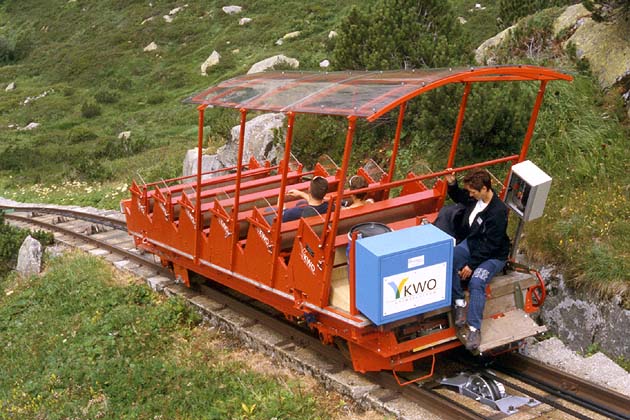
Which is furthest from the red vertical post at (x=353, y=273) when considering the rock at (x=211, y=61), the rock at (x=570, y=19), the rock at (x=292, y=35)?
the rock at (x=292, y=35)

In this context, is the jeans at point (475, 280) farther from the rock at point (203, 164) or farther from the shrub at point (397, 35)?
the rock at point (203, 164)

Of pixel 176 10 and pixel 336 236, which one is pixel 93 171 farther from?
pixel 176 10

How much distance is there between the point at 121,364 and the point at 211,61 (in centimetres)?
3210

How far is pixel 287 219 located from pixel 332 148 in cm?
657

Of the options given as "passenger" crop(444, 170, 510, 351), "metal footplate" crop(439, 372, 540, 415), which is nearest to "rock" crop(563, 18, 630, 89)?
"passenger" crop(444, 170, 510, 351)

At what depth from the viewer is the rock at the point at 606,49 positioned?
11.5m

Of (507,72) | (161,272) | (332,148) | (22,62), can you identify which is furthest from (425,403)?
(22,62)

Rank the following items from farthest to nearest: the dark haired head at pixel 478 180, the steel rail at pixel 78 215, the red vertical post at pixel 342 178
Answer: the steel rail at pixel 78 215, the dark haired head at pixel 478 180, the red vertical post at pixel 342 178

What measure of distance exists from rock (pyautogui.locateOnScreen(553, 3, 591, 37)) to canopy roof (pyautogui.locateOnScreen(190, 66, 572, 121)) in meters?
6.78

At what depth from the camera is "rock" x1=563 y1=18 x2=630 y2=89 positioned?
1152 cm

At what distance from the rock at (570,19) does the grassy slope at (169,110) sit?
2131 mm

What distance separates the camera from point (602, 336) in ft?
26.7

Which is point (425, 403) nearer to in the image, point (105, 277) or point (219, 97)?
point (219, 97)

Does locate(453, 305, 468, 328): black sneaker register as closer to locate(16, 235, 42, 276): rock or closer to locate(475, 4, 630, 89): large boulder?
locate(475, 4, 630, 89): large boulder
